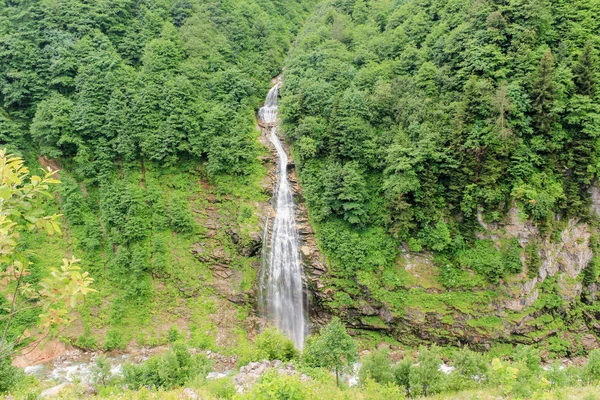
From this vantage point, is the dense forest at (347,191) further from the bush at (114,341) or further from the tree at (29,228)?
the tree at (29,228)

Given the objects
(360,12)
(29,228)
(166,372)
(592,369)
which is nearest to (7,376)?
(166,372)

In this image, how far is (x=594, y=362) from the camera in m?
17.4

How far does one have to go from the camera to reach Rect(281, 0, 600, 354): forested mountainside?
23828mm

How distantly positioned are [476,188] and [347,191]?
8.67m

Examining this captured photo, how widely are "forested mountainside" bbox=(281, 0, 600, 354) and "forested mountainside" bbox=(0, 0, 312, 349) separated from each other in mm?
7241

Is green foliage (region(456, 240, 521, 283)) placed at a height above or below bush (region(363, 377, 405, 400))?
above

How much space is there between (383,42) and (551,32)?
13354 mm

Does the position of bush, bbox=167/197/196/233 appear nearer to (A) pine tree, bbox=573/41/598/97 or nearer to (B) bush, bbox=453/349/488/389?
(B) bush, bbox=453/349/488/389

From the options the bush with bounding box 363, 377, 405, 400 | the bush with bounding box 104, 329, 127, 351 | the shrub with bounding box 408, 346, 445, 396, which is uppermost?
the bush with bounding box 363, 377, 405, 400

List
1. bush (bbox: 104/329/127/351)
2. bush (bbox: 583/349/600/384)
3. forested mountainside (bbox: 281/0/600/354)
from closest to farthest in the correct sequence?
bush (bbox: 583/349/600/384), forested mountainside (bbox: 281/0/600/354), bush (bbox: 104/329/127/351)

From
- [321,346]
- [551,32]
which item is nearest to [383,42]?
[551,32]

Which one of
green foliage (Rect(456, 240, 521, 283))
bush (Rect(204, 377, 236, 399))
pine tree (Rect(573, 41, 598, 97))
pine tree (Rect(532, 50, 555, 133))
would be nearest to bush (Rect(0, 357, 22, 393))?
bush (Rect(204, 377, 236, 399))

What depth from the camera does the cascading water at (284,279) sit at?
1069 inches

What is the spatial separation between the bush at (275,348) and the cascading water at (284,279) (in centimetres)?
377
